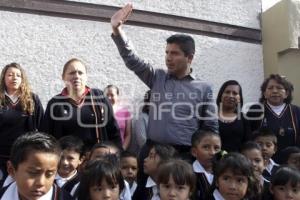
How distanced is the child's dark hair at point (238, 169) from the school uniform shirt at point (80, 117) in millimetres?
1064

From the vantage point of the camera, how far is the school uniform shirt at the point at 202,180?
379cm

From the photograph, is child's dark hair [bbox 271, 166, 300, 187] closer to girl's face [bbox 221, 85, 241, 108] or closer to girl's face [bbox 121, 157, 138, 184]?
girl's face [bbox 221, 85, 241, 108]

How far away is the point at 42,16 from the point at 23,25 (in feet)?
0.77

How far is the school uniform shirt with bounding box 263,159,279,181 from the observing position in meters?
4.36

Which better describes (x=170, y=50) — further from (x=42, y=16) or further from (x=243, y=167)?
(x=42, y=16)

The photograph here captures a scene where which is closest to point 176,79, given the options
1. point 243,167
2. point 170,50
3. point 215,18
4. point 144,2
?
point 170,50

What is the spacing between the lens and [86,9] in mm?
5547

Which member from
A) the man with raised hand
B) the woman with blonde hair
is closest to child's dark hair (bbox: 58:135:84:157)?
the woman with blonde hair

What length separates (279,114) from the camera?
4945 mm

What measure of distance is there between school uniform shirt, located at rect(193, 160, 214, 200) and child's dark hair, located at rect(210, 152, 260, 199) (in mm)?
123

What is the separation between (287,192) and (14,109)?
2.27 metres

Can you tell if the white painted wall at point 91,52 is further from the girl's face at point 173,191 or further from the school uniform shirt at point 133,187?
the girl's face at point 173,191

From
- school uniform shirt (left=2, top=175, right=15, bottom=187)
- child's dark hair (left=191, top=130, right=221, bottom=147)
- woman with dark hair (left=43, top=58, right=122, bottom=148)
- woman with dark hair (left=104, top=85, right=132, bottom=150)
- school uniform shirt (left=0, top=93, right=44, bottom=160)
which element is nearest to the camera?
school uniform shirt (left=2, top=175, right=15, bottom=187)

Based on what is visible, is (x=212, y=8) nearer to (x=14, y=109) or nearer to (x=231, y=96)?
(x=231, y=96)
